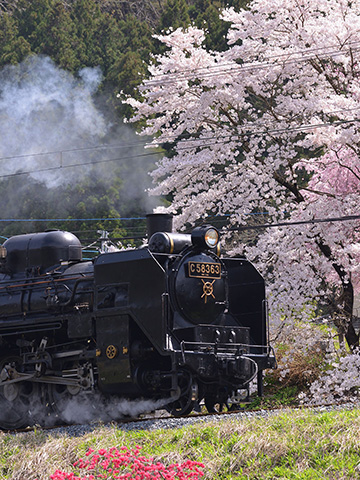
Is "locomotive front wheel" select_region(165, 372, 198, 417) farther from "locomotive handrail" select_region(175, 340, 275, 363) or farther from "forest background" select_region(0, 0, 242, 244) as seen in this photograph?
"forest background" select_region(0, 0, 242, 244)

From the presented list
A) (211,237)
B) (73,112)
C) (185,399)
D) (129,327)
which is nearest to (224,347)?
(185,399)

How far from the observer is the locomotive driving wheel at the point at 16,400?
36.6ft

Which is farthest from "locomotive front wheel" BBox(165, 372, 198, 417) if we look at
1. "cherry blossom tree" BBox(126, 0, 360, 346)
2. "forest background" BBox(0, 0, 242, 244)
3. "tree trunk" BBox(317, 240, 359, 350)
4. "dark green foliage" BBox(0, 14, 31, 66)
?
"dark green foliage" BBox(0, 14, 31, 66)

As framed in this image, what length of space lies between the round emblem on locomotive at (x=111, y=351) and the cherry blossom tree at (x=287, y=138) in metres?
5.65

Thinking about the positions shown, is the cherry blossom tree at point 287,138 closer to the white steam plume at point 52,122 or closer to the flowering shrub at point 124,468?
the flowering shrub at point 124,468

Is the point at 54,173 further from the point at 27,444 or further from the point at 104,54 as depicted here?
the point at 27,444

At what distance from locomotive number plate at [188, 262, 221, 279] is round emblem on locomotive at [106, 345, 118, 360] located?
1586 millimetres

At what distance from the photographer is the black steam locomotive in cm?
1004

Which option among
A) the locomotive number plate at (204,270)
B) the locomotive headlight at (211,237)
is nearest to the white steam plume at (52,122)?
the locomotive headlight at (211,237)

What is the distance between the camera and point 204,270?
10750 millimetres

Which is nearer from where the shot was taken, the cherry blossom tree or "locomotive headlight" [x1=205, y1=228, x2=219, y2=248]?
"locomotive headlight" [x1=205, y1=228, x2=219, y2=248]

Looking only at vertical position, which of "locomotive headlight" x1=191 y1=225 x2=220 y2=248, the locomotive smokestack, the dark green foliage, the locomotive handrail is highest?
the dark green foliage

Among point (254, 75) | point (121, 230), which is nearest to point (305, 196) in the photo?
point (254, 75)

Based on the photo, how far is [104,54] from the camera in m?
47.9
